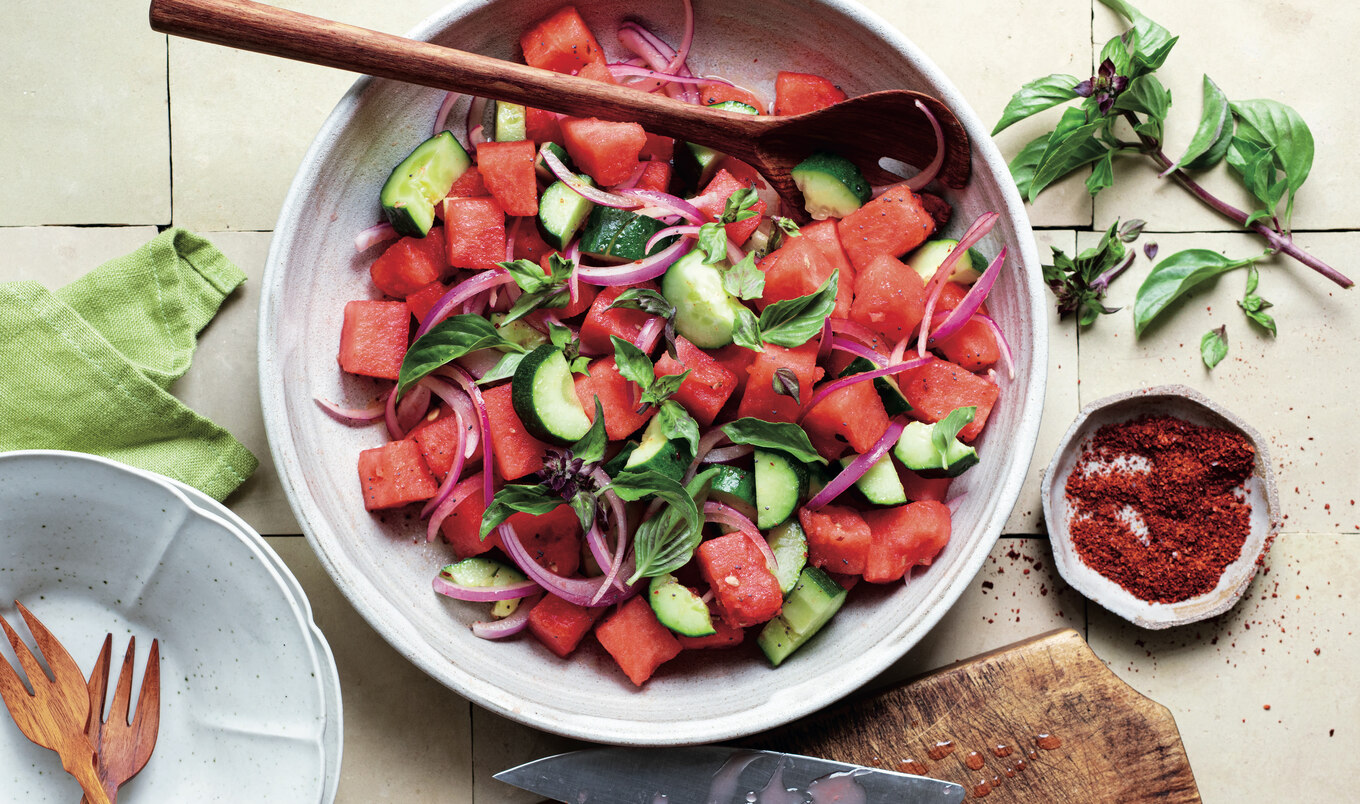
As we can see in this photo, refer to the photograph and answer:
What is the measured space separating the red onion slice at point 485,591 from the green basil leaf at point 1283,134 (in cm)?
229

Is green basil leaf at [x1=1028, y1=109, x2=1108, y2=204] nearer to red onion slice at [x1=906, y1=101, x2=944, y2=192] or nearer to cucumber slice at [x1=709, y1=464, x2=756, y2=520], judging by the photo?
red onion slice at [x1=906, y1=101, x2=944, y2=192]

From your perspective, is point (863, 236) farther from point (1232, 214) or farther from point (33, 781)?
point (33, 781)

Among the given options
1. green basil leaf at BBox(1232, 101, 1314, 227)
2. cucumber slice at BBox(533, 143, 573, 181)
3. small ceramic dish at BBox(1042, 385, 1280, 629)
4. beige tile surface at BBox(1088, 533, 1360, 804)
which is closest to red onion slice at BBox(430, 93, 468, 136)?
cucumber slice at BBox(533, 143, 573, 181)

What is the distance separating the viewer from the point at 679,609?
6.62 ft

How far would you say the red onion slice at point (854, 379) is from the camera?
197 cm

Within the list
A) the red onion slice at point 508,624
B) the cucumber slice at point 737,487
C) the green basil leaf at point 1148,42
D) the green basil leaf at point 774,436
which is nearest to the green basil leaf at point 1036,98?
the green basil leaf at point 1148,42

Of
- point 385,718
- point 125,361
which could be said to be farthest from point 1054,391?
point 125,361

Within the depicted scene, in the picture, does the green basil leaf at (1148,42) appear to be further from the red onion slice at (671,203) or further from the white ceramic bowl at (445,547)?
the red onion slice at (671,203)

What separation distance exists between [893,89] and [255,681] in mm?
2114

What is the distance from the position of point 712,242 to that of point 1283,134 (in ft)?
5.43

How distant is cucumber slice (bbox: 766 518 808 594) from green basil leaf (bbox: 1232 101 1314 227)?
166 cm

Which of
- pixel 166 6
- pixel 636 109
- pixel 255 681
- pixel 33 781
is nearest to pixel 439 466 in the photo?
pixel 255 681

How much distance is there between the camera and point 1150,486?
7.68 feet

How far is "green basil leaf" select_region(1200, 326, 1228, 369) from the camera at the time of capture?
7.98 feet
